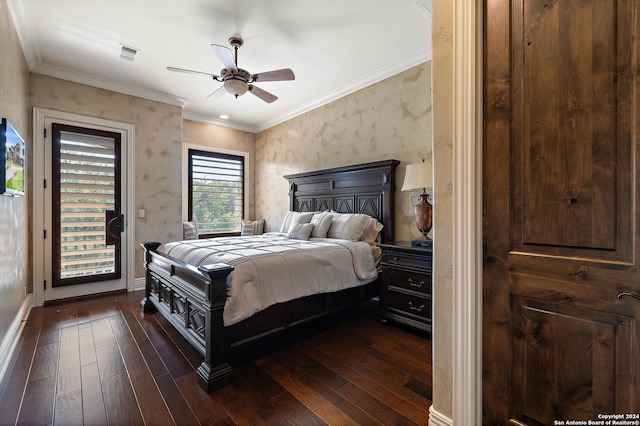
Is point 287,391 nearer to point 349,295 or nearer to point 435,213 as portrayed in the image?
point 349,295

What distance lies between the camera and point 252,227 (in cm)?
560

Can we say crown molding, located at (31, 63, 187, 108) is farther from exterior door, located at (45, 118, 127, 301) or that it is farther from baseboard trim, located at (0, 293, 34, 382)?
baseboard trim, located at (0, 293, 34, 382)

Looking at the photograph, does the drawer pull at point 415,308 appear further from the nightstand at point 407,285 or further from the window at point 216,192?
the window at point 216,192

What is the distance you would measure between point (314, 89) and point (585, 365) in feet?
13.6

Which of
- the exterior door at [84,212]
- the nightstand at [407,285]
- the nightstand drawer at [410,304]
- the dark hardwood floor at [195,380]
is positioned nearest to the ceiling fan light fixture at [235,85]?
the nightstand at [407,285]

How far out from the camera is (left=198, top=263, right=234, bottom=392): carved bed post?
1882 mm

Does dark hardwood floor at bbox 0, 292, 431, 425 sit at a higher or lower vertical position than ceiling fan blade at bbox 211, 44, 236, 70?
lower

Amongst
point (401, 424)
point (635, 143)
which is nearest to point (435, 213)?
point (635, 143)

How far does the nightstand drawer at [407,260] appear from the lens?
8.64ft

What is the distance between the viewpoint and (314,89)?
4.26m

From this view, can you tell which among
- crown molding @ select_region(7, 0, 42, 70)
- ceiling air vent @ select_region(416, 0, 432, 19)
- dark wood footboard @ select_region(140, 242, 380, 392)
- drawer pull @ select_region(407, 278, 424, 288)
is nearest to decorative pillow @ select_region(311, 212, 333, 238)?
dark wood footboard @ select_region(140, 242, 380, 392)

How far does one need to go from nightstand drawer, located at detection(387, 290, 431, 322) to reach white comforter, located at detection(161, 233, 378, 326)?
0.34 m

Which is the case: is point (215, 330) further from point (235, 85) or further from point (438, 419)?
point (235, 85)

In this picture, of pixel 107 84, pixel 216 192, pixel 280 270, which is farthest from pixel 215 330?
pixel 216 192
